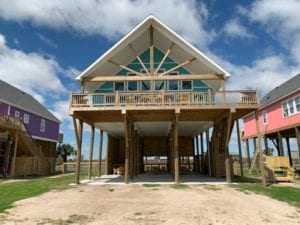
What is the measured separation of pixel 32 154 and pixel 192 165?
46.4 ft

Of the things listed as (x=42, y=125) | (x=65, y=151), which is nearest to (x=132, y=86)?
(x=42, y=125)

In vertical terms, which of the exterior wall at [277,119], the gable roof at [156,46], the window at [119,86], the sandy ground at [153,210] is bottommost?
the sandy ground at [153,210]

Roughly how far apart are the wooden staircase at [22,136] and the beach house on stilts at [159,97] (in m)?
6.31

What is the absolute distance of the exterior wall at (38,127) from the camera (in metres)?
25.7

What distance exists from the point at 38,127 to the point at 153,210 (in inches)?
970

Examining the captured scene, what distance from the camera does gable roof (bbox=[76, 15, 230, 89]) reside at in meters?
15.3

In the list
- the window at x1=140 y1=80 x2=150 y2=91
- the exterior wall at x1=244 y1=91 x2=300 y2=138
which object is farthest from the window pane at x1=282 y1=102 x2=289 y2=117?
the window at x1=140 y1=80 x2=150 y2=91

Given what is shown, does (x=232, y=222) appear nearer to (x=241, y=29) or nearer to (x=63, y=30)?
(x=241, y=29)

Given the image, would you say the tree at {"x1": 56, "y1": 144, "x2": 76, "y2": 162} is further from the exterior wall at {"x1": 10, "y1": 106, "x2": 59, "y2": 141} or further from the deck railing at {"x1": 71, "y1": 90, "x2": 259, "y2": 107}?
the deck railing at {"x1": 71, "y1": 90, "x2": 259, "y2": 107}

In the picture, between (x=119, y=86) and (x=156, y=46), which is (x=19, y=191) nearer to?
(x=119, y=86)

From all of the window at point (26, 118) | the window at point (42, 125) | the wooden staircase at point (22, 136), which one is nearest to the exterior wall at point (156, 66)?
the wooden staircase at point (22, 136)

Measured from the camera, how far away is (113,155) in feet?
74.1

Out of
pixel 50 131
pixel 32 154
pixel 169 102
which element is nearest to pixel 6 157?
pixel 32 154

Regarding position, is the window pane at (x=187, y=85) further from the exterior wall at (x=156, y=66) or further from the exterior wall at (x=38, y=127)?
the exterior wall at (x=38, y=127)
